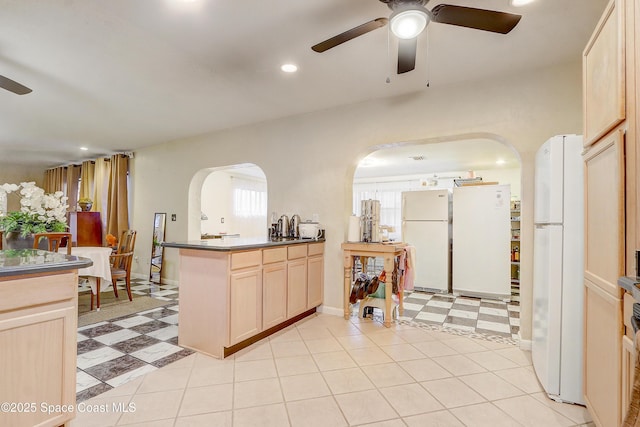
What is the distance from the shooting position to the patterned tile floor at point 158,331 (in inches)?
87.4

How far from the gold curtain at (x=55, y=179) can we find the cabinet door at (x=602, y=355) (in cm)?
1004

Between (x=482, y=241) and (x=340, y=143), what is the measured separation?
276cm

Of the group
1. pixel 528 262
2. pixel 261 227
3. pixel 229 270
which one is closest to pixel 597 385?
pixel 528 262

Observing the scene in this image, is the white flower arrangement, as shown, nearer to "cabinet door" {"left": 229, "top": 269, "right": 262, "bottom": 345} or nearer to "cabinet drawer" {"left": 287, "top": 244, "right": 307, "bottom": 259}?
"cabinet door" {"left": 229, "top": 269, "right": 262, "bottom": 345}

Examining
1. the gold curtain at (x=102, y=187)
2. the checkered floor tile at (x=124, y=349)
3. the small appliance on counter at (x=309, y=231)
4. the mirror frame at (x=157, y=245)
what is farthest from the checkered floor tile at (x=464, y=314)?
the gold curtain at (x=102, y=187)

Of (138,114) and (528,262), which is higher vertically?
(138,114)

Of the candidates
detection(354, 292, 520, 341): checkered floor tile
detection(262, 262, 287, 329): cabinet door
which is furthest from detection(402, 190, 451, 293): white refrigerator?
detection(262, 262, 287, 329): cabinet door

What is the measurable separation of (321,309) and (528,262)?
2211 millimetres

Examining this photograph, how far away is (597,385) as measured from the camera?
1559 millimetres

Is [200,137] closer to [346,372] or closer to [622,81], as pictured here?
[346,372]

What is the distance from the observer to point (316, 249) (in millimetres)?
3631

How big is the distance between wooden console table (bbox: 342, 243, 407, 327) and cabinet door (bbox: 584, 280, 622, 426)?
168 centimetres

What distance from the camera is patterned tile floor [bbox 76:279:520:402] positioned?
2.22m

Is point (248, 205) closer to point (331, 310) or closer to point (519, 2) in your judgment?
point (331, 310)
